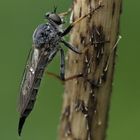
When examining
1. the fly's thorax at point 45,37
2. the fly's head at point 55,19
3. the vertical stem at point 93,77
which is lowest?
the vertical stem at point 93,77

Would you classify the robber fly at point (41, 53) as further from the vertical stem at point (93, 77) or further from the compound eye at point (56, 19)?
the vertical stem at point (93, 77)

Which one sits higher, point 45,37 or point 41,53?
point 45,37

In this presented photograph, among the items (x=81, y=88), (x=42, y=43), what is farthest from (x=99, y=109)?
(x=42, y=43)

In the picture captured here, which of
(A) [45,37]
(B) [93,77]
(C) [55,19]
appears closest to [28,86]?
(A) [45,37]

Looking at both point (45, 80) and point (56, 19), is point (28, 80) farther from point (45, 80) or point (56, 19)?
point (45, 80)

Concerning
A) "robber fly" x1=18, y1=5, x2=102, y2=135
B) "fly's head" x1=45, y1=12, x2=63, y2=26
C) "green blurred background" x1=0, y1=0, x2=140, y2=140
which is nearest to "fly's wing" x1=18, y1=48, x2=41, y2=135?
"robber fly" x1=18, y1=5, x2=102, y2=135

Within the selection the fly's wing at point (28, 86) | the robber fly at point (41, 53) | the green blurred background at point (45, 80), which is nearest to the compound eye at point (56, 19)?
the robber fly at point (41, 53)

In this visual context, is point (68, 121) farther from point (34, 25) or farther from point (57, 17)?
point (34, 25)

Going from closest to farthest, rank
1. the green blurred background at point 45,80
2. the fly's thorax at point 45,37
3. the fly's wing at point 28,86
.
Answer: the fly's wing at point 28,86, the fly's thorax at point 45,37, the green blurred background at point 45,80
